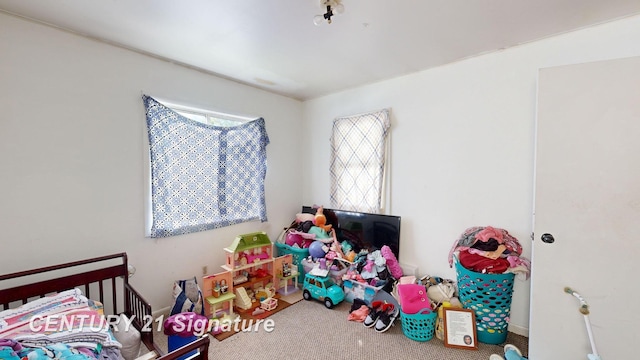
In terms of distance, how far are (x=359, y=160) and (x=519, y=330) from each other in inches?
83.2

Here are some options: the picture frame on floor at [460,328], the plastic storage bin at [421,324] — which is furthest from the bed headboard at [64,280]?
the picture frame on floor at [460,328]

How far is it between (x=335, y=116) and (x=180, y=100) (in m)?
1.78

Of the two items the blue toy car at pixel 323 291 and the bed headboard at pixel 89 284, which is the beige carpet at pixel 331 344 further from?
the bed headboard at pixel 89 284

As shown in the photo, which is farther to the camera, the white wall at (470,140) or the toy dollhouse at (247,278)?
the toy dollhouse at (247,278)

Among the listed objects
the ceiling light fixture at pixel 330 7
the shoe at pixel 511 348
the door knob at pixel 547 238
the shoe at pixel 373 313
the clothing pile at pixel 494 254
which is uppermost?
the ceiling light fixture at pixel 330 7

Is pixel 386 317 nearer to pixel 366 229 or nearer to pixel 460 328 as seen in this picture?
pixel 460 328

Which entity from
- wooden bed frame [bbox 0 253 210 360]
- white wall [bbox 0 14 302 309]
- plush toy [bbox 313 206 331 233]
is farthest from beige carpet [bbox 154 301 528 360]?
plush toy [bbox 313 206 331 233]

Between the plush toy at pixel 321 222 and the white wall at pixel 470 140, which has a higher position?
the white wall at pixel 470 140

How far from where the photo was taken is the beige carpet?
1.95 m

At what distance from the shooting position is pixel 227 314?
2504 mm

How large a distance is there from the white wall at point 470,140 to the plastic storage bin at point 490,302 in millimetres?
208

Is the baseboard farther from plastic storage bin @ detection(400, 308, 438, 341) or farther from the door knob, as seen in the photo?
the door knob

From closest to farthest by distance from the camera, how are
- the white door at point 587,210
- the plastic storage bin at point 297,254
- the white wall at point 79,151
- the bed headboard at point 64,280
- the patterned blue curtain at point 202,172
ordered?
1. the white door at point 587,210
2. the bed headboard at point 64,280
3. the white wall at point 79,151
4. the patterned blue curtain at point 202,172
5. the plastic storage bin at point 297,254

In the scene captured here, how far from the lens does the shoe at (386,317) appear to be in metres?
2.24
